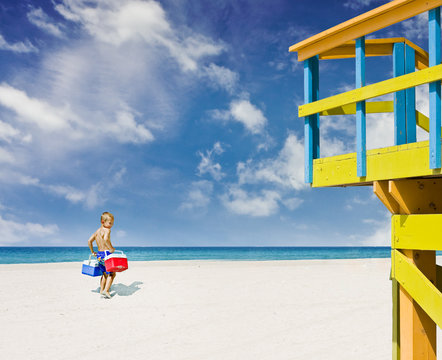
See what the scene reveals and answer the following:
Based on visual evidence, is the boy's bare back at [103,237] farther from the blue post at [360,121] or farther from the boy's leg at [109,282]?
the blue post at [360,121]

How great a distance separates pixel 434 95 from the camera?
3400 millimetres

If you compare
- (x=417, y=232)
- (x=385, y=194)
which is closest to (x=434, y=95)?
(x=385, y=194)

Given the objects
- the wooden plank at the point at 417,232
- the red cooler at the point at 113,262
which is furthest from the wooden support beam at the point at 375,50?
the red cooler at the point at 113,262

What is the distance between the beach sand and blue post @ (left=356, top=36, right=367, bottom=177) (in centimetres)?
267

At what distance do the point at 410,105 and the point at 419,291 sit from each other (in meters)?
1.71

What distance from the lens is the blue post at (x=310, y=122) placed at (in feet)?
14.6

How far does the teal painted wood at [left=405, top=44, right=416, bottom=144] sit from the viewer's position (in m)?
4.02

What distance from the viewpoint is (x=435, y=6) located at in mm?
3410

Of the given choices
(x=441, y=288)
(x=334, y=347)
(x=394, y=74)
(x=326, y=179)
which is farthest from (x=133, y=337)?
(x=394, y=74)

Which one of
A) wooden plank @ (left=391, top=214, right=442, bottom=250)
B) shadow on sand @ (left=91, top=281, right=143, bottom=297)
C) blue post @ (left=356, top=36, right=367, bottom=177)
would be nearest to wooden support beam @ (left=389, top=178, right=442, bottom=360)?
wooden plank @ (left=391, top=214, right=442, bottom=250)

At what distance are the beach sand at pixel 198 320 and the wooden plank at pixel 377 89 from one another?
9.93 ft

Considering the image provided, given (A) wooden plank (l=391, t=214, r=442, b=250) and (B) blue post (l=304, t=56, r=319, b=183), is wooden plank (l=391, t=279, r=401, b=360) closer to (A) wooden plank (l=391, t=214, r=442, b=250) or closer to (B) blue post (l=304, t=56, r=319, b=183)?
(A) wooden plank (l=391, t=214, r=442, b=250)

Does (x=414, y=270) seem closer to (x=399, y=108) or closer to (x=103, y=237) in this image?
(x=399, y=108)

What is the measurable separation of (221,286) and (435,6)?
8.48 metres
